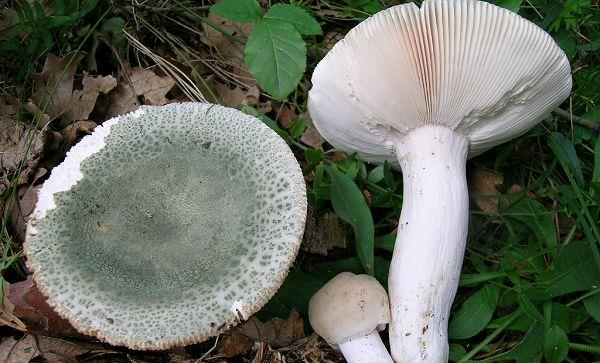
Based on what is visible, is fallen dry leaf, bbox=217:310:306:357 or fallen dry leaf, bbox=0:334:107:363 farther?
fallen dry leaf, bbox=217:310:306:357

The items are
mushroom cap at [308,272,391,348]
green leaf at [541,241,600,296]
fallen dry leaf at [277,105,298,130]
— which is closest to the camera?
mushroom cap at [308,272,391,348]

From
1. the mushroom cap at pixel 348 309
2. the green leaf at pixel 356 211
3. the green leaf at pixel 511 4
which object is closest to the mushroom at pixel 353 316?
the mushroom cap at pixel 348 309

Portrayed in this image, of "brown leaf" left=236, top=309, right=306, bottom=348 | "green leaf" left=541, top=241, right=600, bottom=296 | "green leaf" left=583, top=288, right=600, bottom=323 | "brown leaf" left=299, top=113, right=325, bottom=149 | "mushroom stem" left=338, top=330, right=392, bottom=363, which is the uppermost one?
"brown leaf" left=299, top=113, right=325, bottom=149

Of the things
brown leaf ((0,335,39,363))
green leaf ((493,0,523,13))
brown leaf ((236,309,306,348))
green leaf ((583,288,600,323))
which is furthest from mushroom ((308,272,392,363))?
green leaf ((493,0,523,13))

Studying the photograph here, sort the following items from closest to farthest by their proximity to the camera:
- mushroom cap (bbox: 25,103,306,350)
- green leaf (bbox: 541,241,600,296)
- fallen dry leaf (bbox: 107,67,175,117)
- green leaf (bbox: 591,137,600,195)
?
mushroom cap (bbox: 25,103,306,350) → green leaf (bbox: 541,241,600,296) → green leaf (bbox: 591,137,600,195) → fallen dry leaf (bbox: 107,67,175,117)

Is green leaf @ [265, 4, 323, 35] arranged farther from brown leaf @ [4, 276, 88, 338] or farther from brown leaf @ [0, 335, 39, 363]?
brown leaf @ [0, 335, 39, 363]

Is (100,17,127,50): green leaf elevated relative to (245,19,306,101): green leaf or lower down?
lower down

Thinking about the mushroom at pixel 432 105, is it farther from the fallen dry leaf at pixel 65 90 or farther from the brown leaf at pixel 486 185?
the fallen dry leaf at pixel 65 90

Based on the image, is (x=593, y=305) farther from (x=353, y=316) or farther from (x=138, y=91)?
(x=138, y=91)
